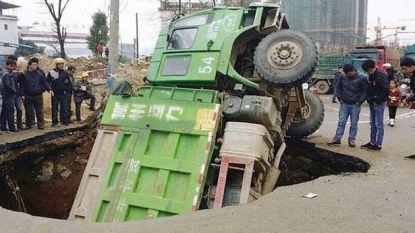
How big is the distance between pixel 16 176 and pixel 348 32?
162 feet

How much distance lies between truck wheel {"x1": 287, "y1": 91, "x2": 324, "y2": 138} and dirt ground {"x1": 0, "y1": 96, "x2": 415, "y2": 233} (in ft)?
9.21

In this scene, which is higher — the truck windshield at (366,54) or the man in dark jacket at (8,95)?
the truck windshield at (366,54)

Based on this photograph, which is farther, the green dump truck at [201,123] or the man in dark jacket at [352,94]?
the man in dark jacket at [352,94]

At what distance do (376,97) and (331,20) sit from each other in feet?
140

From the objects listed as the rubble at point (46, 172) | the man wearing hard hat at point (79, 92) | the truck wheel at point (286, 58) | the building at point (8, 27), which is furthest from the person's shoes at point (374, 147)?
the building at point (8, 27)

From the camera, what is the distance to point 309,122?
9227 millimetres

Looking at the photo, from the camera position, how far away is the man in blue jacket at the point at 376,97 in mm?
8180

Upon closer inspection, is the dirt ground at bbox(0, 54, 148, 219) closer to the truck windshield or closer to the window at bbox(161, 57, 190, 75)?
the window at bbox(161, 57, 190, 75)

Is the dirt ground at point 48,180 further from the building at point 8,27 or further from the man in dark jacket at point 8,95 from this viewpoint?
the building at point 8,27

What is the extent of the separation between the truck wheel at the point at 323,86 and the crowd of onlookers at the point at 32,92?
18111 mm

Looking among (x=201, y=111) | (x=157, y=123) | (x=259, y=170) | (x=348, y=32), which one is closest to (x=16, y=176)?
(x=157, y=123)

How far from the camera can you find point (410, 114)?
16547 millimetres

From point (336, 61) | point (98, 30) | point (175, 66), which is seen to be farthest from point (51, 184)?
point (98, 30)

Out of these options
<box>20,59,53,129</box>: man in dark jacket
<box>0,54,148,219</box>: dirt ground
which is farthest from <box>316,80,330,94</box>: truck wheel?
<box>20,59,53,129</box>: man in dark jacket
